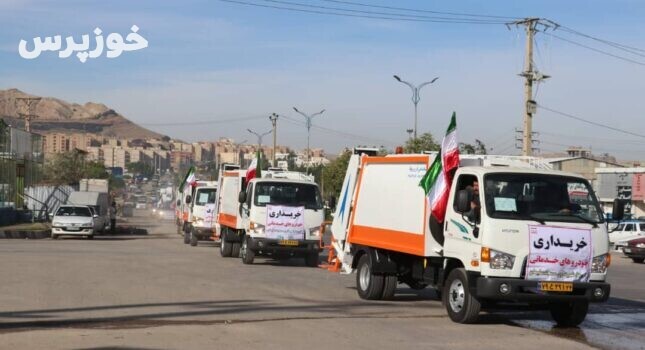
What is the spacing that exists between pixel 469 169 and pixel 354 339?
11.0 ft

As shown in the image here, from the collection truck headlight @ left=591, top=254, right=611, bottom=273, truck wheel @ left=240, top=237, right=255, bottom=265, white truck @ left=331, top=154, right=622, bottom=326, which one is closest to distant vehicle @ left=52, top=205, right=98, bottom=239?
truck wheel @ left=240, top=237, right=255, bottom=265

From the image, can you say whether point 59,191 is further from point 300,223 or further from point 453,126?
point 453,126

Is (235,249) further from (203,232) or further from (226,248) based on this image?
(203,232)

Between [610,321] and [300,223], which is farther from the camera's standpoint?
[300,223]

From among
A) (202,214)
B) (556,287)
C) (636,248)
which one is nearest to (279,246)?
(202,214)

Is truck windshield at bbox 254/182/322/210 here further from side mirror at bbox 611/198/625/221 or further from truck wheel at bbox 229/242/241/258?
side mirror at bbox 611/198/625/221

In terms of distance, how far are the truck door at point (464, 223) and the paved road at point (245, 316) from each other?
110 cm

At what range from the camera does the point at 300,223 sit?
24.2 meters

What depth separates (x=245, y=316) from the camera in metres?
12.9

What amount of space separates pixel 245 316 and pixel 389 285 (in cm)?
360

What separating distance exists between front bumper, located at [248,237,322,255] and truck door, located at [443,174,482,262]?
36.9ft

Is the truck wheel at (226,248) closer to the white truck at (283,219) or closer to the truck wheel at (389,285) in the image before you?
the white truck at (283,219)

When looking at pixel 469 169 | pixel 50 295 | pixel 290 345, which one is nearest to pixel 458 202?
pixel 469 169

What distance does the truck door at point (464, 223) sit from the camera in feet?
40.0
